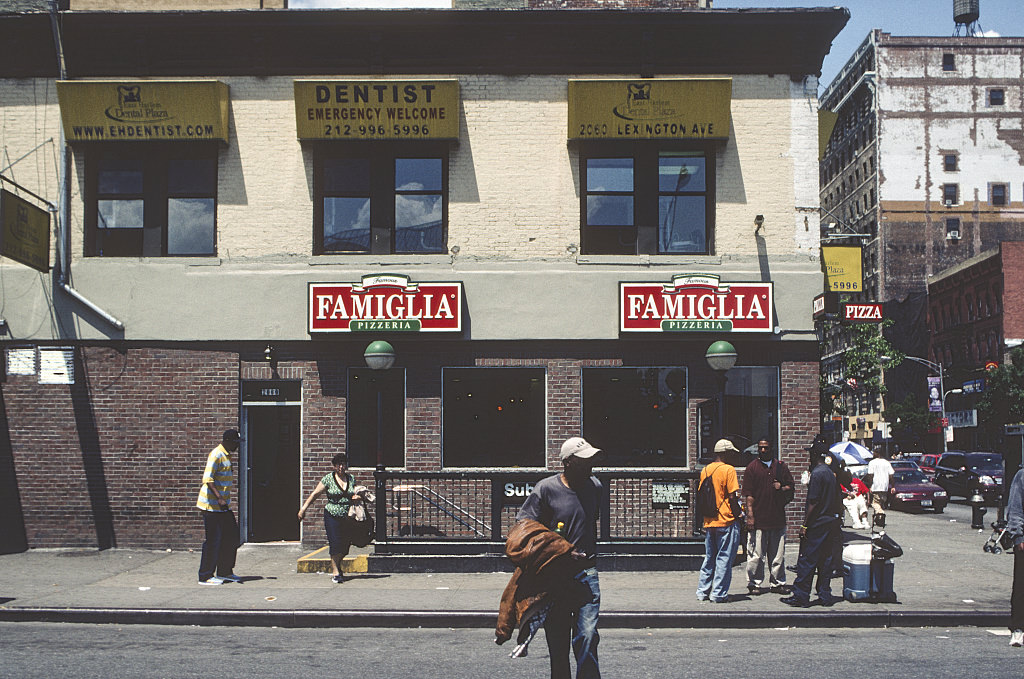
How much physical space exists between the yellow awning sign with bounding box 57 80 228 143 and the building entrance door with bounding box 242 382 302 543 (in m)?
4.44

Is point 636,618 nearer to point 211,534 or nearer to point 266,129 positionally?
point 211,534

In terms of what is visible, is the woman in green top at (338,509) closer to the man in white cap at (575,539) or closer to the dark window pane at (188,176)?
the dark window pane at (188,176)

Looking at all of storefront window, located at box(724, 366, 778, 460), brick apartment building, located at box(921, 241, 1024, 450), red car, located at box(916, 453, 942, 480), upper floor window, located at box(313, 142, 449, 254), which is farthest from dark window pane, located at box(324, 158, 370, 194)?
brick apartment building, located at box(921, 241, 1024, 450)

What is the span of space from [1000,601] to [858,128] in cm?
8260

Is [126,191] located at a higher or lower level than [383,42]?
lower

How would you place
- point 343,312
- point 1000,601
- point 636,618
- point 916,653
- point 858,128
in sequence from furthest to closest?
1. point 858,128
2. point 343,312
3. point 1000,601
4. point 636,618
5. point 916,653

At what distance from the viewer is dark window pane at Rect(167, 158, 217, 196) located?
1633 cm

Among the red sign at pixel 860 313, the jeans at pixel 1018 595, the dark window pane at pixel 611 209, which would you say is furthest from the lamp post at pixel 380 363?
the red sign at pixel 860 313

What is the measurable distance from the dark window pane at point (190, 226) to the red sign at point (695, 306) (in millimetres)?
6967

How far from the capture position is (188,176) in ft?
53.7

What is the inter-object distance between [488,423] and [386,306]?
2.57m

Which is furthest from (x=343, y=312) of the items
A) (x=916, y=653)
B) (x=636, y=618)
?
(x=916, y=653)

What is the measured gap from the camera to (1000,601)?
11.2 meters

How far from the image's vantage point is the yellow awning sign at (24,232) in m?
14.3
